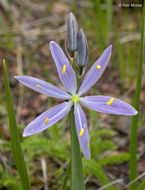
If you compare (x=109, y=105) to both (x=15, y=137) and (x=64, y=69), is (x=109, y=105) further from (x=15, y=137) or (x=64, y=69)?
(x=15, y=137)

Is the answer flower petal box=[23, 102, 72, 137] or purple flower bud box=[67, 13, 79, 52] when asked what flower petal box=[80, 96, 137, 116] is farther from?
purple flower bud box=[67, 13, 79, 52]

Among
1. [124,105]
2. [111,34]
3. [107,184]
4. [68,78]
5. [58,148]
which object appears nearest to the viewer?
[124,105]

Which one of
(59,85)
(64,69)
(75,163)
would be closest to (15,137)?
(75,163)

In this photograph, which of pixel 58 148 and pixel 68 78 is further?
pixel 58 148

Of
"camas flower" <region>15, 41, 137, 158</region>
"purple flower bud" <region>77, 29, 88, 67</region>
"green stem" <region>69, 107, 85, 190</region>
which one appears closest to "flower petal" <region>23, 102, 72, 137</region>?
"camas flower" <region>15, 41, 137, 158</region>

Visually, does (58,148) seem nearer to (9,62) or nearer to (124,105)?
(124,105)

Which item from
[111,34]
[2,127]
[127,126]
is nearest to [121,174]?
[127,126]
